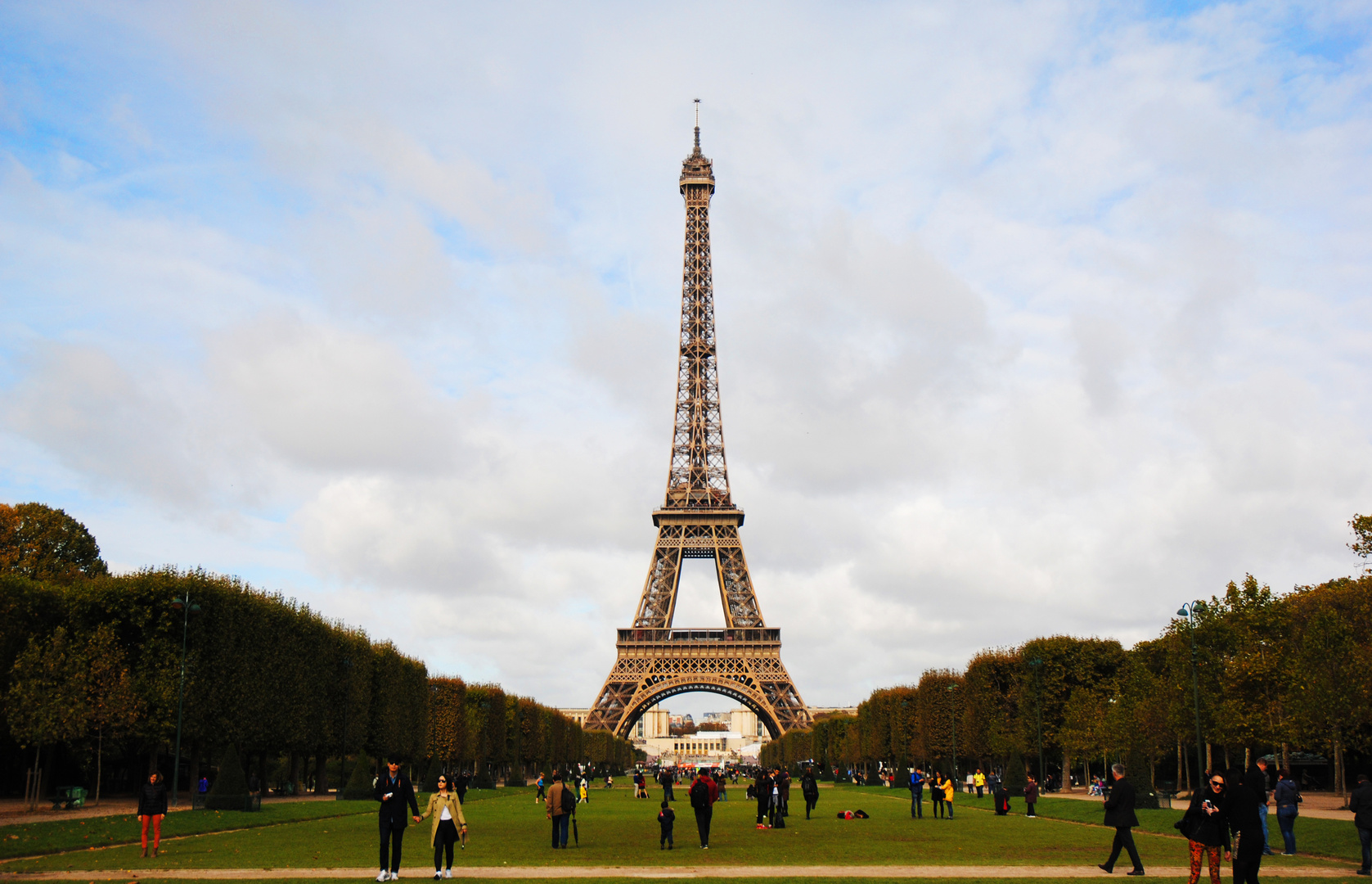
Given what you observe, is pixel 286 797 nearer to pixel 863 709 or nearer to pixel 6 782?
pixel 6 782

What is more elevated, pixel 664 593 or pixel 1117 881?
pixel 664 593

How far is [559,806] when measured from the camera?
25531 millimetres

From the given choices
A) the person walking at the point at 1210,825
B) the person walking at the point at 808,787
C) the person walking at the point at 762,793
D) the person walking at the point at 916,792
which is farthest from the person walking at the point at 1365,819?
the person walking at the point at 808,787

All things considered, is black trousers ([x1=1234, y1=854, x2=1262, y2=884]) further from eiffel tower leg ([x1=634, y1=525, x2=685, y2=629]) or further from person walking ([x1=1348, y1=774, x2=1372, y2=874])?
eiffel tower leg ([x1=634, y1=525, x2=685, y2=629])

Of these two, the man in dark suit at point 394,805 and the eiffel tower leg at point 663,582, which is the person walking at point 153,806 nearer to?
the man in dark suit at point 394,805

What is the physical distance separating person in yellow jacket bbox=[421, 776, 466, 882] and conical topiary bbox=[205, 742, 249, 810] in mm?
25263

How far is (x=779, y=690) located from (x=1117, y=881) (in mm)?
91301

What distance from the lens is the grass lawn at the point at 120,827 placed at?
25844 millimetres

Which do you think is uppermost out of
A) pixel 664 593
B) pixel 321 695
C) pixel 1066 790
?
pixel 664 593

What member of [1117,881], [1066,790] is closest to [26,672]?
[1117,881]

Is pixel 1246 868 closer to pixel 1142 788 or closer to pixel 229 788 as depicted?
pixel 1142 788

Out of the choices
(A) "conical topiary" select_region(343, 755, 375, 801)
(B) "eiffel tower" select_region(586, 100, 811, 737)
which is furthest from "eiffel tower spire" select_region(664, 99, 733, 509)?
(A) "conical topiary" select_region(343, 755, 375, 801)

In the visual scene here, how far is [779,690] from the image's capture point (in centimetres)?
10862

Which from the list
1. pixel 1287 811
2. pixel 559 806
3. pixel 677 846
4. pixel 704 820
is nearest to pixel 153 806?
pixel 559 806
